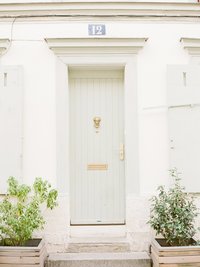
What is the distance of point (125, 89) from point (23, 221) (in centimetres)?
261

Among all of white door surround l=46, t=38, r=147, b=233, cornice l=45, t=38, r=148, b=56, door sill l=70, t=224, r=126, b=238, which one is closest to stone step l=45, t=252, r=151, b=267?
door sill l=70, t=224, r=126, b=238

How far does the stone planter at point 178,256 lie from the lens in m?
5.11

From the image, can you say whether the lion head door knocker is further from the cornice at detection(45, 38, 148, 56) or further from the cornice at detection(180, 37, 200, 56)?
the cornice at detection(180, 37, 200, 56)

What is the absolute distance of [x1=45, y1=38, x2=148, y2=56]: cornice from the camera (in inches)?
233

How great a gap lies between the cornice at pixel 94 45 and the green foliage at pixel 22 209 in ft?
6.94

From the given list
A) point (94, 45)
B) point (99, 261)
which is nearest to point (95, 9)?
point (94, 45)

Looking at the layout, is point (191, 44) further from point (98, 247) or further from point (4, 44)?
point (98, 247)

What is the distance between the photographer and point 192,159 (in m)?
5.92

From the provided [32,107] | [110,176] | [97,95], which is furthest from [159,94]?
[32,107]

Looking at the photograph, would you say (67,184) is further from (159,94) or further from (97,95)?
(159,94)

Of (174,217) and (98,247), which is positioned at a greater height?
(174,217)

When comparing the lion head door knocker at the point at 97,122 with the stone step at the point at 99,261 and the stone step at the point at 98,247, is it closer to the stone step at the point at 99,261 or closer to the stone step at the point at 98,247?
the stone step at the point at 98,247

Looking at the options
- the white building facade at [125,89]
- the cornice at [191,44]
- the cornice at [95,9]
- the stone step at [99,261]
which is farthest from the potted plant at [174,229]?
the cornice at [95,9]

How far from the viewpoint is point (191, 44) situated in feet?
19.7
